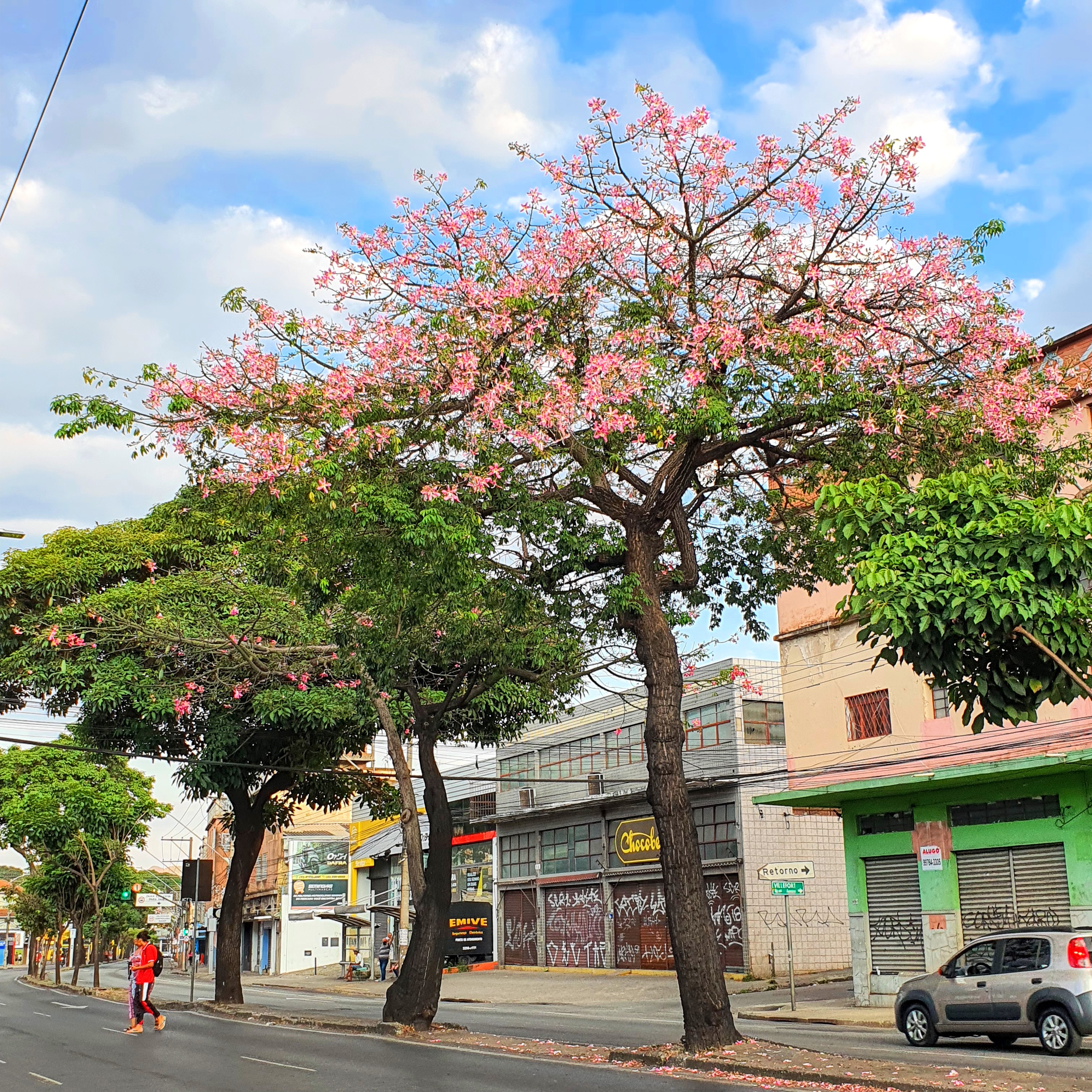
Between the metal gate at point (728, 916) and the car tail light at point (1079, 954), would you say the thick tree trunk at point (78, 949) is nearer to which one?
the metal gate at point (728, 916)

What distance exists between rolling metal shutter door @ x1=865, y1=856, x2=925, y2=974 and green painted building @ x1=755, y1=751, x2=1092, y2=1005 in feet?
0.07

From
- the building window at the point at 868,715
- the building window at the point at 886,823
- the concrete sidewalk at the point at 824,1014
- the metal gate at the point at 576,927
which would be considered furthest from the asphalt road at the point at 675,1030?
the metal gate at the point at 576,927

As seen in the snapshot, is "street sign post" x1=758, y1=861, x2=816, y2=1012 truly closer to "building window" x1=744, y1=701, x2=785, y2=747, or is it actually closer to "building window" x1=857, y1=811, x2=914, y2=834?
"building window" x1=857, y1=811, x2=914, y2=834

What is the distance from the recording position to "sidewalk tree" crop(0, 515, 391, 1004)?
22.3m

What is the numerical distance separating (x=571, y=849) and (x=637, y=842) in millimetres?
4289

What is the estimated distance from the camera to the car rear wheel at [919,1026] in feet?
54.0

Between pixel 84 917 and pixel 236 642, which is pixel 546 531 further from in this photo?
pixel 84 917

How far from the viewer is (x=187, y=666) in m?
23.2

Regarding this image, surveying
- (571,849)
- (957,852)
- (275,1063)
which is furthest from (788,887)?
(571,849)

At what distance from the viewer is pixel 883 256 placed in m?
13.9

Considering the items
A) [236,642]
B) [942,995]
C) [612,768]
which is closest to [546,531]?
[236,642]

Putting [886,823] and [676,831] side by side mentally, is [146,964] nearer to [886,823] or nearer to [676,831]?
[676,831]

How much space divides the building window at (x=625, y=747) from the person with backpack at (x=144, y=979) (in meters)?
21.0

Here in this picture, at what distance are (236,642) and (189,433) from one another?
21.9 feet
